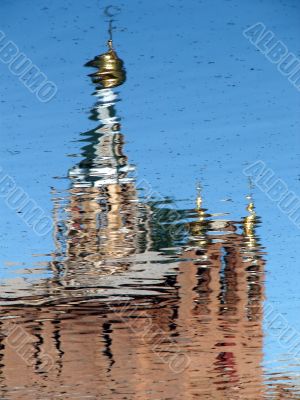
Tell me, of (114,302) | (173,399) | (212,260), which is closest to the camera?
(173,399)

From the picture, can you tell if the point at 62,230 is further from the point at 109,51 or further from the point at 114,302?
the point at 109,51

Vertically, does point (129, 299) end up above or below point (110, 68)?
below

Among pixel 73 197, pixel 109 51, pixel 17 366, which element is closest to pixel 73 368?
pixel 17 366

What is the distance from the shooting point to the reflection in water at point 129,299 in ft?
53.3

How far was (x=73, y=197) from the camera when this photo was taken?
57.4ft

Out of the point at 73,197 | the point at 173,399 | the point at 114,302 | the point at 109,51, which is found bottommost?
the point at 173,399

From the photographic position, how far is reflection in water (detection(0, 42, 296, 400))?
16.2 metres

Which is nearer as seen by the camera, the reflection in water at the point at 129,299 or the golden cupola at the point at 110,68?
the reflection in water at the point at 129,299

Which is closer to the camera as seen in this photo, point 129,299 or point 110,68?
point 129,299

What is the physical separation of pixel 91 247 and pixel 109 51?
8.32 feet

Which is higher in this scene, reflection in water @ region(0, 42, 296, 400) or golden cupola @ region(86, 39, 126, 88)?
golden cupola @ region(86, 39, 126, 88)

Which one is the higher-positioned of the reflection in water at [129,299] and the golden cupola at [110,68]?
the golden cupola at [110,68]

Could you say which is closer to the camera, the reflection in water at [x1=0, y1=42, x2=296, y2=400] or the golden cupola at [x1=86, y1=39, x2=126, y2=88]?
the reflection in water at [x1=0, y1=42, x2=296, y2=400]

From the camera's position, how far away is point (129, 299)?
56.7 feet
